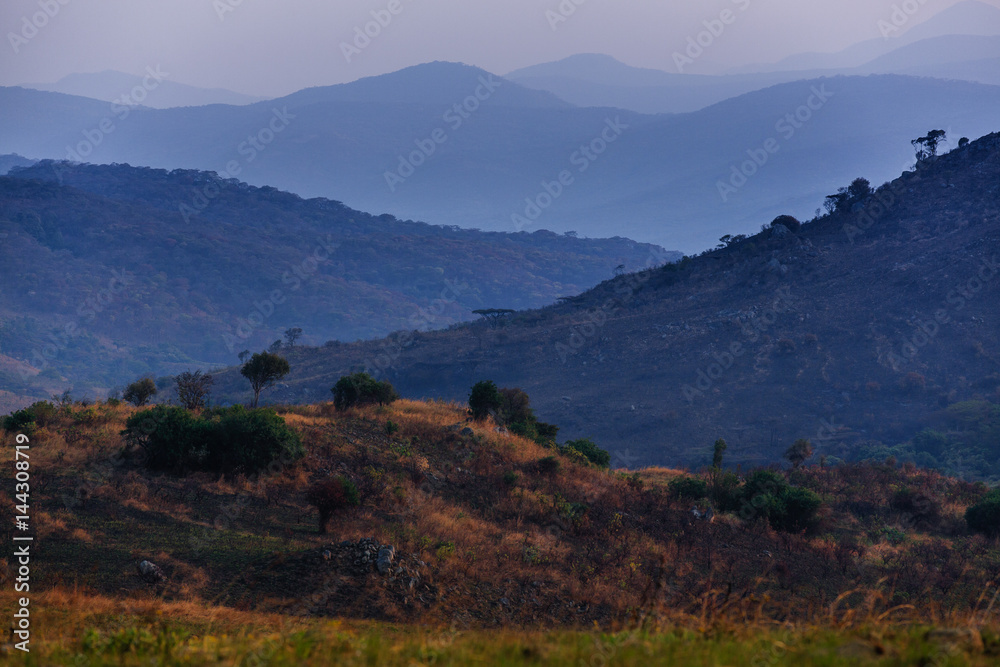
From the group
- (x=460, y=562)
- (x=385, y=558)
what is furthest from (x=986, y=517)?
(x=385, y=558)

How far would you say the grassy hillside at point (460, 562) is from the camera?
615cm

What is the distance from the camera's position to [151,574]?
40.8 ft

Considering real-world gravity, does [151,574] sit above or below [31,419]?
below

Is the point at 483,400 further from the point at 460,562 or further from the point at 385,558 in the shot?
the point at 385,558

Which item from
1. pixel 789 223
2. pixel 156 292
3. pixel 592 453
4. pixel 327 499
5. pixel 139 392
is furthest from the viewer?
pixel 156 292

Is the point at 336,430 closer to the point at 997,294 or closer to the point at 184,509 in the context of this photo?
the point at 184,509

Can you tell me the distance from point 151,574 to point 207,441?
22.5 feet

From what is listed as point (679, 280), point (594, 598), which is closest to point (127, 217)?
point (679, 280)

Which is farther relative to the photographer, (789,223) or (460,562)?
(789,223)

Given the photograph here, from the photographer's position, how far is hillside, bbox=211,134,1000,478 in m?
56.4

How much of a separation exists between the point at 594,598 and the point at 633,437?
46.3 metres

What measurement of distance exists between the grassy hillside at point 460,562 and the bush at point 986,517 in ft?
2.69

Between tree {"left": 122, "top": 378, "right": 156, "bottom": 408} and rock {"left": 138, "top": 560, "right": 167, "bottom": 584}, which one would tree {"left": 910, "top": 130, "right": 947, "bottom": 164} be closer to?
tree {"left": 122, "top": 378, "right": 156, "bottom": 408}

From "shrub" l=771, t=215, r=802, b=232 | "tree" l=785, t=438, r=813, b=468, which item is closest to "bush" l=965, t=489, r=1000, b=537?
"tree" l=785, t=438, r=813, b=468
